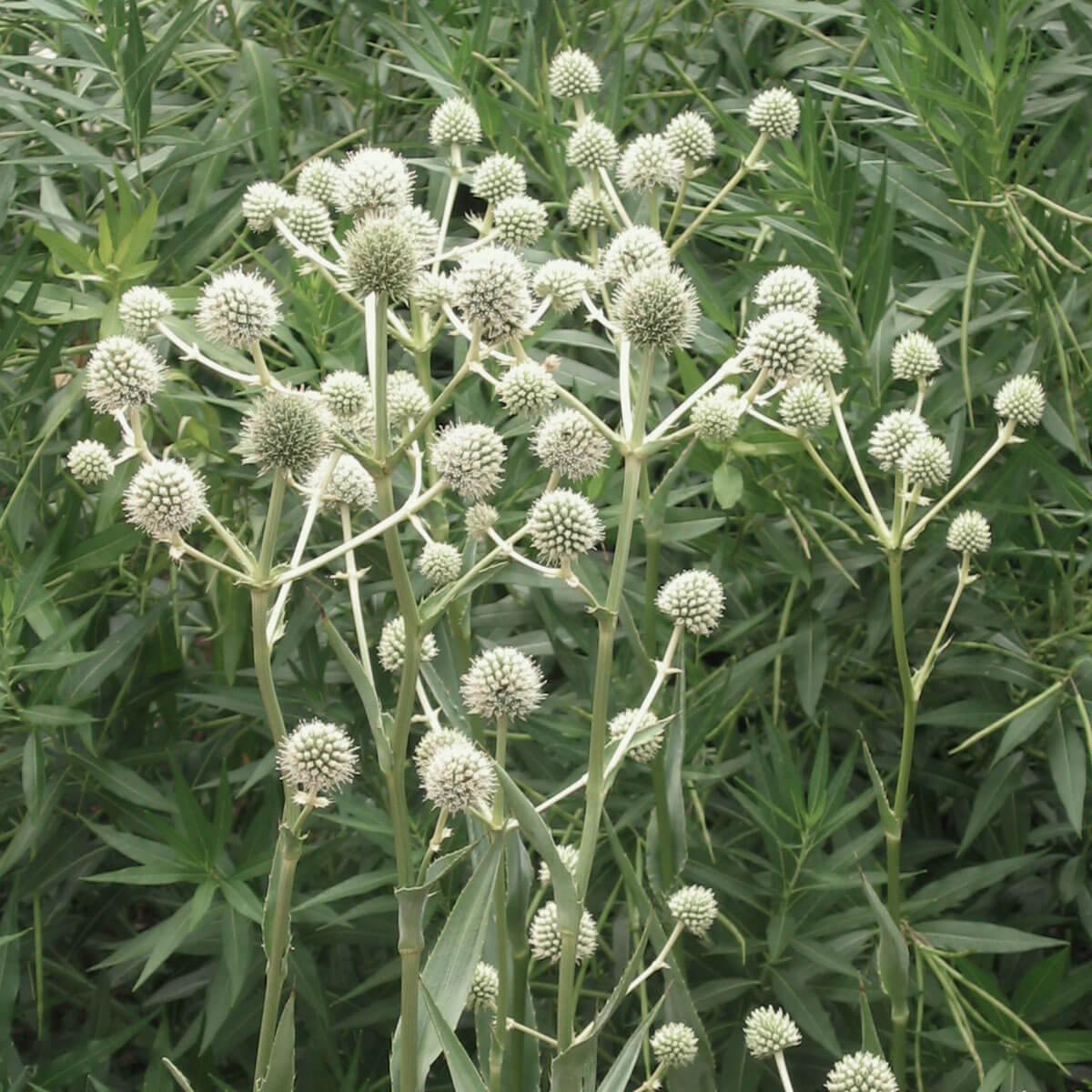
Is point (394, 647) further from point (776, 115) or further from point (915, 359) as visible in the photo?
point (776, 115)

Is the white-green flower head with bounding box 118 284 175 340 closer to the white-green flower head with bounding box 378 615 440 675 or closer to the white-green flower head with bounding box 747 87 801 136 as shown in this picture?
the white-green flower head with bounding box 378 615 440 675

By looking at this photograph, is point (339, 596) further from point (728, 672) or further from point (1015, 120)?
point (1015, 120)

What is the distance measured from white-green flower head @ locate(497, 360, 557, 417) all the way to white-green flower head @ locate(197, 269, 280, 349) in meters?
0.20

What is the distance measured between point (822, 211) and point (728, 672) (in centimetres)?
61

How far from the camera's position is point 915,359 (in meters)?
1.68

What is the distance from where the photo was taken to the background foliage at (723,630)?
182cm

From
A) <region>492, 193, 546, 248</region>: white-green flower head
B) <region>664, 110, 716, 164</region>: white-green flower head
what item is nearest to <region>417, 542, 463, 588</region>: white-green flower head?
<region>492, 193, 546, 248</region>: white-green flower head

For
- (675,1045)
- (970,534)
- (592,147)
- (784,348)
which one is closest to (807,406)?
(970,534)

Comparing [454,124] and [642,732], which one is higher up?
[454,124]

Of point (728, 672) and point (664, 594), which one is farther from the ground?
point (664, 594)

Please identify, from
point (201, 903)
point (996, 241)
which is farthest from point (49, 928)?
point (996, 241)

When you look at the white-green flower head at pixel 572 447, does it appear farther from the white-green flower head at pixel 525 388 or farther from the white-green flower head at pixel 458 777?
the white-green flower head at pixel 458 777

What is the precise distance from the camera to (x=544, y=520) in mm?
1215

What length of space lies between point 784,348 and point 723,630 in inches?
37.7
